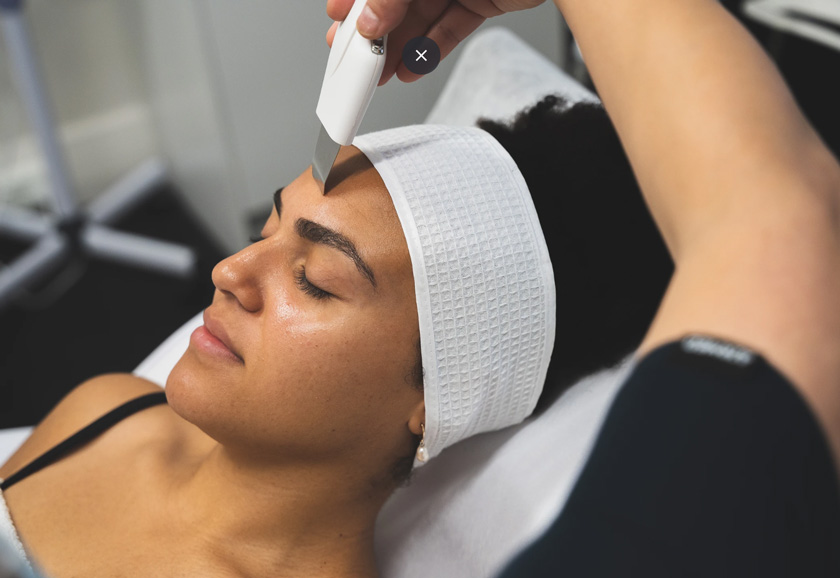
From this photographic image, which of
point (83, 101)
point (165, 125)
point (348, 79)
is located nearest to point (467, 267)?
point (348, 79)

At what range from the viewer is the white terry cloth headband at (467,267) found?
91cm

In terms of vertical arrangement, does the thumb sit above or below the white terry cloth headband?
above

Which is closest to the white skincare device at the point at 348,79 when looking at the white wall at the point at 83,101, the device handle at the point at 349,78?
the device handle at the point at 349,78

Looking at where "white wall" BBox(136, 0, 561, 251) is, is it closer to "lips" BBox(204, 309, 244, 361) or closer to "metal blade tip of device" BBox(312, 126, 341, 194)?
"metal blade tip of device" BBox(312, 126, 341, 194)

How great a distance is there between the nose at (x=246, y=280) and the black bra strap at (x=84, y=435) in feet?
1.48

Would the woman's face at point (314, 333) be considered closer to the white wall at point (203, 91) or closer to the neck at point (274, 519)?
the neck at point (274, 519)

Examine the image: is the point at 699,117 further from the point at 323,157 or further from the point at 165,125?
the point at 165,125

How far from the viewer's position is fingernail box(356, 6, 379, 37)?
76cm

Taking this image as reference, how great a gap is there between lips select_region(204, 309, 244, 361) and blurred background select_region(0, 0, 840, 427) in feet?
1.31

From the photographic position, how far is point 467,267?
91cm

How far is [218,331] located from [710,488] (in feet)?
2.24

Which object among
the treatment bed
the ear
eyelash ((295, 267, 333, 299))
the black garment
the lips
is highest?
the black garment

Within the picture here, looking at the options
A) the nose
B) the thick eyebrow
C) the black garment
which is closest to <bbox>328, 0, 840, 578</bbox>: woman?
the black garment

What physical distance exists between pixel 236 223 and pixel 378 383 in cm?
138
